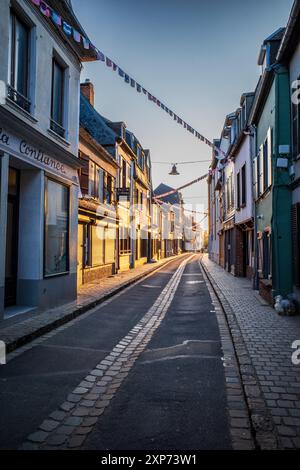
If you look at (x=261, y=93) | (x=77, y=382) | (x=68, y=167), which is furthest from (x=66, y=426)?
(x=261, y=93)

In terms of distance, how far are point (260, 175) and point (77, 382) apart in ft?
33.1

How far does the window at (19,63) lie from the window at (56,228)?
205cm

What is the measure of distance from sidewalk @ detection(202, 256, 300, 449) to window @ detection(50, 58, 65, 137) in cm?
678

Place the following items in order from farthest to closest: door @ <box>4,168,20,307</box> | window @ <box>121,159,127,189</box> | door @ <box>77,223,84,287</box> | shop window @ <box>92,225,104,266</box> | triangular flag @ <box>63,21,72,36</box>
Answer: window @ <box>121,159,127,189</box> < shop window @ <box>92,225,104,266</box> < door @ <box>77,223,84,287</box> < door @ <box>4,168,20,307</box> < triangular flag @ <box>63,21,72,36</box>

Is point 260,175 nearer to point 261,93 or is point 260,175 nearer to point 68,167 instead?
point 261,93

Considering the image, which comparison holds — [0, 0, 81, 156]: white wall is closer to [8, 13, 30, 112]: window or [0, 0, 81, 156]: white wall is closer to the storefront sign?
A: [8, 13, 30, 112]: window

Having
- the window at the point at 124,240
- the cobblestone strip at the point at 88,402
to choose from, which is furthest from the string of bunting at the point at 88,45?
the window at the point at 124,240

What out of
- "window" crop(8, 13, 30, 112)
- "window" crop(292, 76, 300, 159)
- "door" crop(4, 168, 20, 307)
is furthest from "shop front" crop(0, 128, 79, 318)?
"window" crop(292, 76, 300, 159)

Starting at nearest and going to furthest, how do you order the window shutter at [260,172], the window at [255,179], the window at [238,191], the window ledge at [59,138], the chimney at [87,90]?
the window ledge at [59,138], the window shutter at [260,172], the window at [255,179], the window at [238,191], the chimney at [87,90]

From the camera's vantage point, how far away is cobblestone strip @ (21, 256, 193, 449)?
3260mm

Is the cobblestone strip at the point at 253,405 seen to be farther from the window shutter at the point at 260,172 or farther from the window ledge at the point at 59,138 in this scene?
the window shutter at the point at 260,172

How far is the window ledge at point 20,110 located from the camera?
7272 mm

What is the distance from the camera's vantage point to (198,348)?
6.20 metres

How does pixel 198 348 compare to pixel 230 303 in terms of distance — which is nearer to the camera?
pixel 198 348
